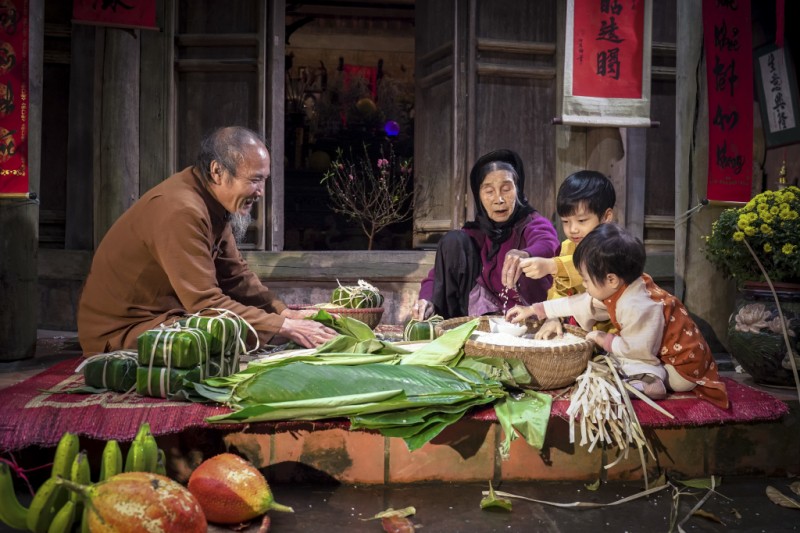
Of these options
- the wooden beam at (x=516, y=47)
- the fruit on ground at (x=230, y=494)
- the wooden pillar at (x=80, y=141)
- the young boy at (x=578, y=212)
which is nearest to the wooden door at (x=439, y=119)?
the wooden beam at (x=516, y=47)

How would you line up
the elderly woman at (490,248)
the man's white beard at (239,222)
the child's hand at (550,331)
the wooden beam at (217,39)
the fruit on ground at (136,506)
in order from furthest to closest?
the wooden beam at (217,39) < the elderly woman at (490,248) < the man's white beard at (239,222) < the child's hand at (550,331) < the fruit on ground at (136,506)

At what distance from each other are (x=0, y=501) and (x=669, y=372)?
248cm

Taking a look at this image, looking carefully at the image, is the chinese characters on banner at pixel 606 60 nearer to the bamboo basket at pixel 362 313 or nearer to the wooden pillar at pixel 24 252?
the bamboo basket at pixel 362 313

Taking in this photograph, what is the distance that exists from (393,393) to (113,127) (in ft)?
14.4

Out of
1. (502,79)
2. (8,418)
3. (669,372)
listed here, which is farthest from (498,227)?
(8,418)

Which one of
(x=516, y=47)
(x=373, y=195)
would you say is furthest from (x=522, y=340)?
(x=373, y=195)

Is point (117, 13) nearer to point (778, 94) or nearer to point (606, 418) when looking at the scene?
point (606, 418)

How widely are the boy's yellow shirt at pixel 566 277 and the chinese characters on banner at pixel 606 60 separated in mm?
2086

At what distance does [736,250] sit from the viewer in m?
3.92

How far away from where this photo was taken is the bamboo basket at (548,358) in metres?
2.81

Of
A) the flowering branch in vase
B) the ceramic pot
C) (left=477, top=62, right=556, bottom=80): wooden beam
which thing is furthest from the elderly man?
the flowering branch in vase

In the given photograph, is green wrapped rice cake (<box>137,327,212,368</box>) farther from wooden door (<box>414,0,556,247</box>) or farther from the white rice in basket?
wooden door (<box>414,0,556,247</box>)

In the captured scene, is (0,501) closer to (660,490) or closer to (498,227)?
(660,490)

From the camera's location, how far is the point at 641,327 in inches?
113
